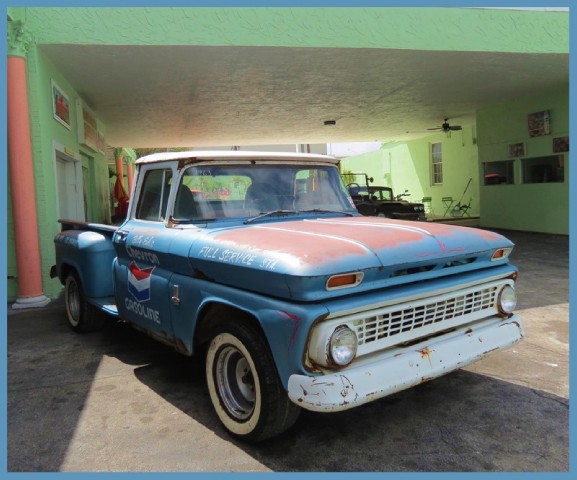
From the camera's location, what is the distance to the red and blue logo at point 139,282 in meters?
3.80

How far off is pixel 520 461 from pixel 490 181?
42.3 feet

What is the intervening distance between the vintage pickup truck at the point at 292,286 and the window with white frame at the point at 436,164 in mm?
17015

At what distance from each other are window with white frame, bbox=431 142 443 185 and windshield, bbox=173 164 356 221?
1717 cm

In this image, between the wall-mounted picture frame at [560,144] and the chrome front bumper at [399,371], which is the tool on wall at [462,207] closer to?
the wall-mounted picture frame at [560,144]

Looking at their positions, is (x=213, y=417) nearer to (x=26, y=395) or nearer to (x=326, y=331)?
(x=326, y=331)

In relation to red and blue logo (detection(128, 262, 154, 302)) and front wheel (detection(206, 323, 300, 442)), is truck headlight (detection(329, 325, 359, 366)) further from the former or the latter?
red and blue logo (detection(128, 262, 154, 302))

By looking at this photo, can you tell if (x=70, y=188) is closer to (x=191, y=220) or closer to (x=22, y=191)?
(x=22, y=191)

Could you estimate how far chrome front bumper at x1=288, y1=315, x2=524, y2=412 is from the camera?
2.47 meters

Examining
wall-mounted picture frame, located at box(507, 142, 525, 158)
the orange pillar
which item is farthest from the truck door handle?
wall-mounted picture frame, located at box(507, 142, 525, 158)

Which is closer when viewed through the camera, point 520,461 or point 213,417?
point 520,461

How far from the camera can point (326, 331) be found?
8.25ft

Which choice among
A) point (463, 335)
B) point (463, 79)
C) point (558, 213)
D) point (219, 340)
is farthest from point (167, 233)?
point (558, 213)

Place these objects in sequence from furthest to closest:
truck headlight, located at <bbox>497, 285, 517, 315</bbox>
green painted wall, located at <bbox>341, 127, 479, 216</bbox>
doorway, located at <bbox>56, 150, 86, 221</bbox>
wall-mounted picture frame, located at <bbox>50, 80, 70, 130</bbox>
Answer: green painted wall, located at <bbox>341, 127, 479, 216</bbox>
doorway, located at <bbox>56, 150, 86, 221</bbox>
wall-mounted picture frame, located at <bbox>50, 80, 70, 130</bbox>
truck headlight, located at <bbox>497, 285, 517, 315</bbox>

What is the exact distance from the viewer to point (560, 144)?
38.9 feet
